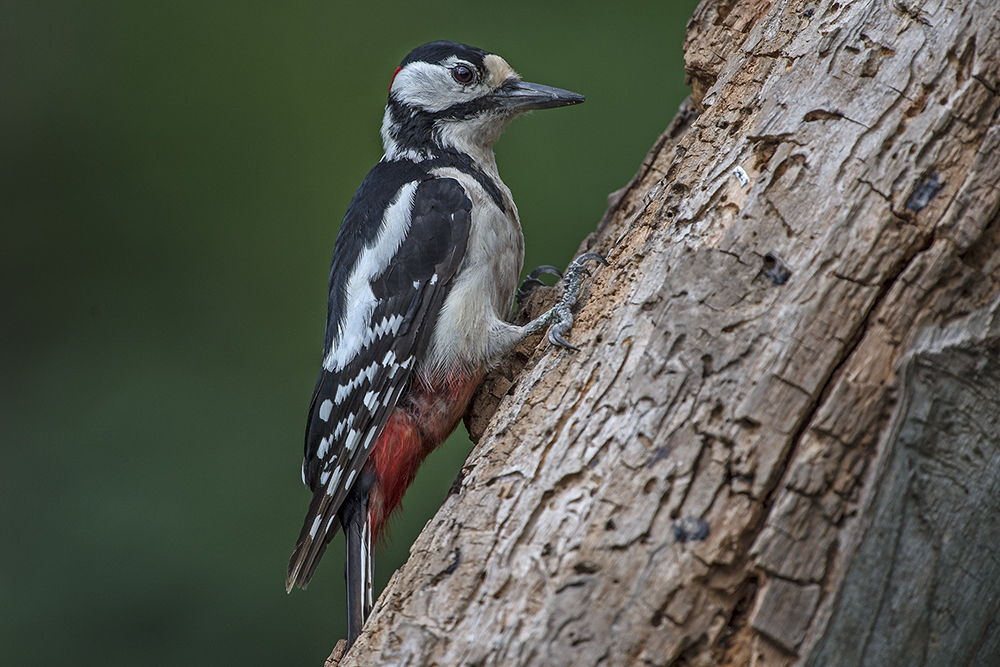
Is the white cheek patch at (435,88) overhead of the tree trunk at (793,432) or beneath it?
overhead

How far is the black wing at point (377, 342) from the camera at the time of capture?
2.10 m

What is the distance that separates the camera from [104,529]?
2953 millimetres

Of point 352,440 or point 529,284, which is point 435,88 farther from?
point 352,440

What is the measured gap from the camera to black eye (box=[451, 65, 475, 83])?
246cm

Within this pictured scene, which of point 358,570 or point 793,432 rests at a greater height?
point 793,432

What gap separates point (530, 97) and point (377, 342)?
2.85 feet

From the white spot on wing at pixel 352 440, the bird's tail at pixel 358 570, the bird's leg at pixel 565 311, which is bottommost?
the bird's tail at pixel 358 570

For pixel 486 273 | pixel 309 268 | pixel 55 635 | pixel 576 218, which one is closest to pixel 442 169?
pixel 486 273

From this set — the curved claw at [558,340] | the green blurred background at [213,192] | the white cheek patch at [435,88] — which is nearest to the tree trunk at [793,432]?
the curved claw at [558,340]

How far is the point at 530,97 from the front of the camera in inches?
95.9

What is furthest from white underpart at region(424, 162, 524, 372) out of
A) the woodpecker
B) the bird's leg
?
the bird's leg

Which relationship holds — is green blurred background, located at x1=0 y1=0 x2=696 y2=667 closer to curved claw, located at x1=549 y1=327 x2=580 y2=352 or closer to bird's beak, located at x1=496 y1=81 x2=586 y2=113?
bird's beak, located at x1=496 y1=81 x2=586 y2=113

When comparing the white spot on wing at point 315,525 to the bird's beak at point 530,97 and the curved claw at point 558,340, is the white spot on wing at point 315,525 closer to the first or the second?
the curved claw at point 558,340

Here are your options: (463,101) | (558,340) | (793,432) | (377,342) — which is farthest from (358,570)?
(463,101)
